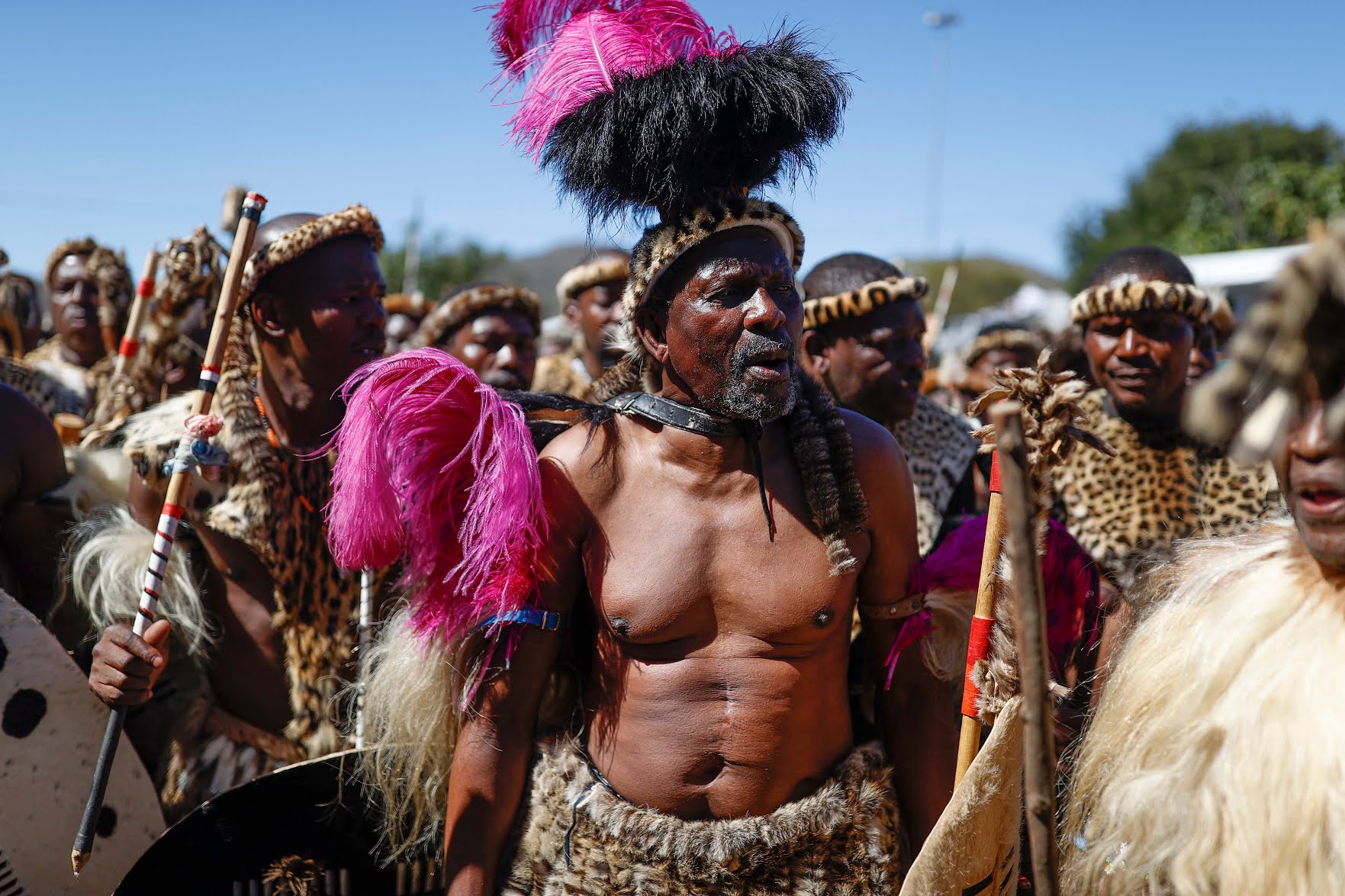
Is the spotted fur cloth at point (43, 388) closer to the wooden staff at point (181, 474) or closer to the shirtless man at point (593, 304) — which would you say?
the wooden staff at point (181, 474)

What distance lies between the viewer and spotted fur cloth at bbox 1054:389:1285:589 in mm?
3598

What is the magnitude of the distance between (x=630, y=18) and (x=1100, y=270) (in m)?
2.16

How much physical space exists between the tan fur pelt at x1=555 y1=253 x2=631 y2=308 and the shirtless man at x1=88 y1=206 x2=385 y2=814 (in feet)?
8.57

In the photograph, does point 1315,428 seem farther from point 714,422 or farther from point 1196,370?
point 1196,370

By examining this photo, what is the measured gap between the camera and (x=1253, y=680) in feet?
5.70

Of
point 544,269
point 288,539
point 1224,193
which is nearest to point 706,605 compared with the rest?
point 288,539

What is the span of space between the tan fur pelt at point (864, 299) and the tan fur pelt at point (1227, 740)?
2.10m

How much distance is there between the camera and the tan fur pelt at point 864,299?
4020 mm

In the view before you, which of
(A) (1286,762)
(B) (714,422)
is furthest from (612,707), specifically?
(A) (1286,762)

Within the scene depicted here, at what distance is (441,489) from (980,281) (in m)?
68.2

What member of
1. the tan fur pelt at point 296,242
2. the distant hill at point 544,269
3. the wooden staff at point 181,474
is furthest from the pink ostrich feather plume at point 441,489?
the distant hill at point 544,269

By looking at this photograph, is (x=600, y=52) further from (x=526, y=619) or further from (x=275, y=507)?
(x=275, y=507)

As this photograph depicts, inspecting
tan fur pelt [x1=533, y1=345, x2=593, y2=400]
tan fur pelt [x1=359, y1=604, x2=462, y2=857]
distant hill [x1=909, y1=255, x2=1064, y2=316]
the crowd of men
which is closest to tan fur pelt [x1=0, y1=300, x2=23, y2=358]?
tan fur pelt [x1=533, y1=345, x2=593, y2=400]

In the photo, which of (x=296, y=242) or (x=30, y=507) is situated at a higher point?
(x=296, y=242)
